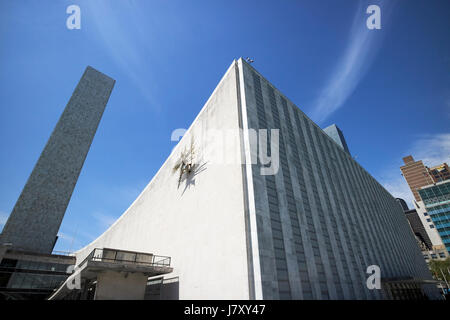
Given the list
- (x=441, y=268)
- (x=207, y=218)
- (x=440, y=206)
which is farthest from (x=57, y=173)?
(x=440, y=206)

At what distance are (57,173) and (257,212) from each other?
197 feet

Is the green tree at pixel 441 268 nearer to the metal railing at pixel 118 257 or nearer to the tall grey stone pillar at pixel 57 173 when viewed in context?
the metal railing at pixel 118 257

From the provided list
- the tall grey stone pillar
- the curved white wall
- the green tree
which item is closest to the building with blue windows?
the green tree

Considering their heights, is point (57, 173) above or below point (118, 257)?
above

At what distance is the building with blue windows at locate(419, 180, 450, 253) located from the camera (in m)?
87.4

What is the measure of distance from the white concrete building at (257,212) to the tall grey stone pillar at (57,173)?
27.9m

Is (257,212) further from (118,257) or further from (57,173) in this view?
(57,173)

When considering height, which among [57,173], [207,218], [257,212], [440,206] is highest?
[440,206]

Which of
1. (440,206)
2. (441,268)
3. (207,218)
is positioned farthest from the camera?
(440,206)

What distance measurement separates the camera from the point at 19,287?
36969 mm

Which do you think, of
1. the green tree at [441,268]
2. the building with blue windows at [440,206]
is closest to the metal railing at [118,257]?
the green tree at [441,268]

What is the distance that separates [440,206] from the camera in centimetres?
9162

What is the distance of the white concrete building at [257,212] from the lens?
51.3 feet
